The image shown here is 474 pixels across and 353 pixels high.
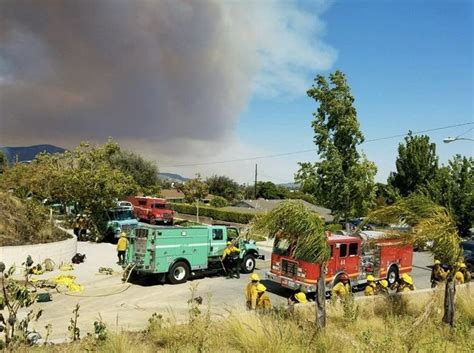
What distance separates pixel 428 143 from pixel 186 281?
29399mm

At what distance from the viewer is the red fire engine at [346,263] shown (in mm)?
13656

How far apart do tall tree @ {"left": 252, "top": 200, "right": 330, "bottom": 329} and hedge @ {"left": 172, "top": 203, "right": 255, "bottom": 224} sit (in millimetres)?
28022

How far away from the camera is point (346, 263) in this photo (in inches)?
577

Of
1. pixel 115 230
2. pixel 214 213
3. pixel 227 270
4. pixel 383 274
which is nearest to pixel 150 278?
pixel 227 270

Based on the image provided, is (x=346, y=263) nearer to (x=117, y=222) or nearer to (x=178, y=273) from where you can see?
(x=178, y=273)

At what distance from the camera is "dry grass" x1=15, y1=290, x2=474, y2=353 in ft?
23.9

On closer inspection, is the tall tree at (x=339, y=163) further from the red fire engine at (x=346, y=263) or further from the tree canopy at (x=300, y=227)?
the tree canopy at (x=300, y=227)

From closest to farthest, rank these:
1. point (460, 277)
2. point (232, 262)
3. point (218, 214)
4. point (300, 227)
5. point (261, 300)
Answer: point (300, 227) → point (261, 300) → point (460, 277) → point (232, 262) → point (218, 214)

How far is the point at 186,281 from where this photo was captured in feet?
53.9

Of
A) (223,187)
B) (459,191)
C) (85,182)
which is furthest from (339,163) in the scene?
(223,187)

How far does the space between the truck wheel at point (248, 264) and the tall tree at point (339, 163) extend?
9.02m

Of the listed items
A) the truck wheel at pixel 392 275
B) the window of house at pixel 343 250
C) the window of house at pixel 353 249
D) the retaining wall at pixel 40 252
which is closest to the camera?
the window of house at pixel 343 250

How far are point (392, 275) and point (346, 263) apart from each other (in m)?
3.15

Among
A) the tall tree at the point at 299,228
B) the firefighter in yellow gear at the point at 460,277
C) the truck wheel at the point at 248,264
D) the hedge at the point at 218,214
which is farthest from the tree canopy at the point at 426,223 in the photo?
the hedge at the point at 218,214
